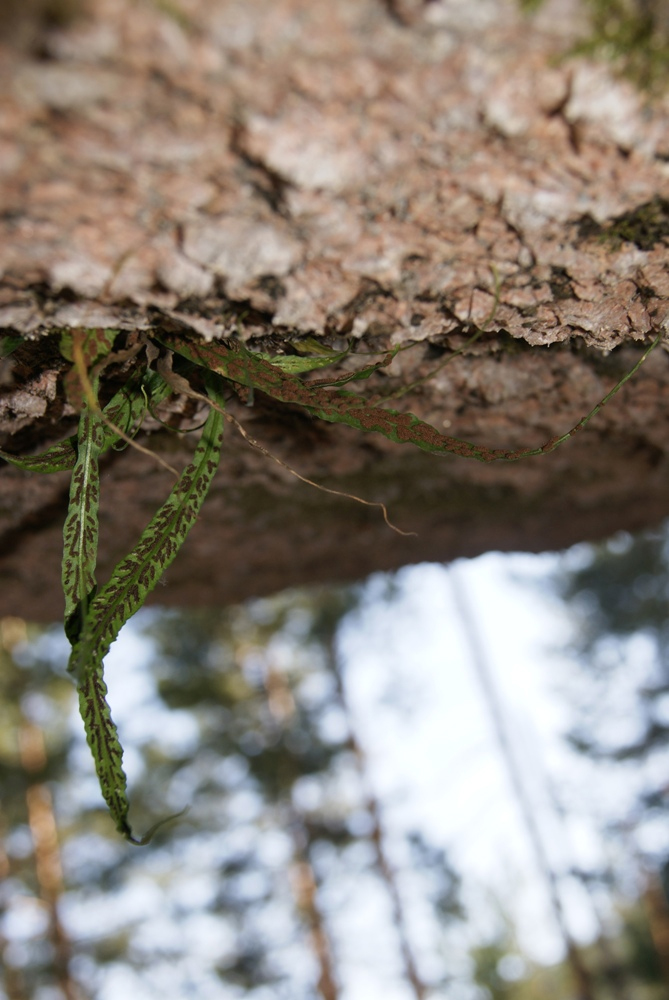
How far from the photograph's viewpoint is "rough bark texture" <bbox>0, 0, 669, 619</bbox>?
38 cm

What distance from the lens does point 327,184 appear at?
474 mm

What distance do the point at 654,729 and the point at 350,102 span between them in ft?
30.6

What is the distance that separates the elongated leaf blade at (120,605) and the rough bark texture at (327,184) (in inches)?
7.2

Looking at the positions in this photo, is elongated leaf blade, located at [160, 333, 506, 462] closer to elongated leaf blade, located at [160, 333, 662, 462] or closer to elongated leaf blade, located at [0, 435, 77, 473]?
elongated leaf blade, located at [160, 333, 662, 462]

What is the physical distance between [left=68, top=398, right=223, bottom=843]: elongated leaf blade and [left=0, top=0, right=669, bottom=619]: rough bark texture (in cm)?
18

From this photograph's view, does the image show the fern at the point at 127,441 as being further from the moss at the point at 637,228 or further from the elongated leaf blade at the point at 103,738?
the moss at the point at 637,228

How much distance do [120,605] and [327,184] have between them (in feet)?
1.54

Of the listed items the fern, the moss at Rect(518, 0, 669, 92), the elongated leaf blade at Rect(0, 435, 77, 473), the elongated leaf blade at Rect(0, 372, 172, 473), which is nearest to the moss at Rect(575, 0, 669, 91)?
the moss at Rect(518, 0, 669, 92)

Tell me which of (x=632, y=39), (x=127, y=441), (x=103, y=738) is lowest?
(x=103, y=738)

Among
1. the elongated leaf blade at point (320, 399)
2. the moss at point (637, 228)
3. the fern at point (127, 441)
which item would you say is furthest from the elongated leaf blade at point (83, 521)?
the moss at point (637, 228)

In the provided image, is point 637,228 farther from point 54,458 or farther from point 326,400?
point 54,458

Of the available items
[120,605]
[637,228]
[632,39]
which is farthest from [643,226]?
[120,605]

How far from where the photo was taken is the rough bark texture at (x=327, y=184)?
38 centimetres

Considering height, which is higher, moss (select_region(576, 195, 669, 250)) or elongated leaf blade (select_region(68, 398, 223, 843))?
moss (select_region(576, 195, 669, 250))
